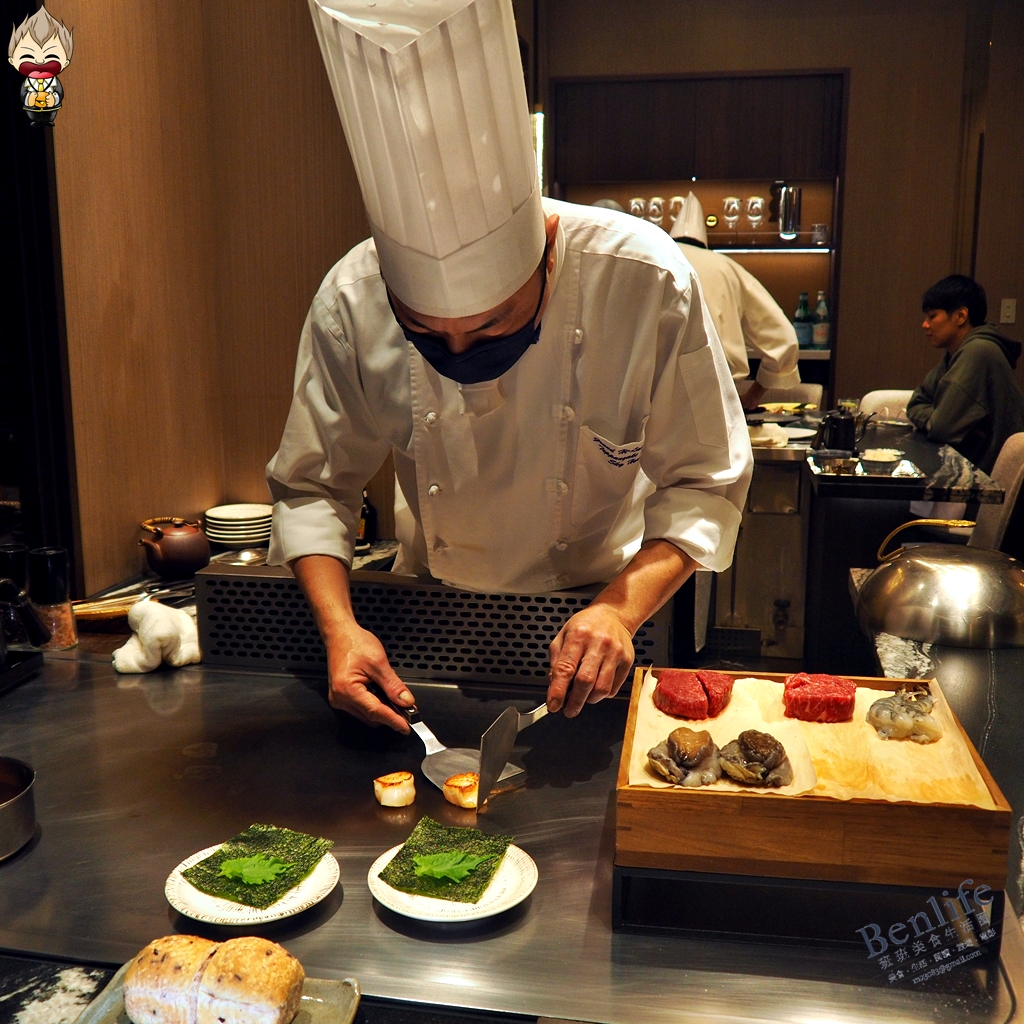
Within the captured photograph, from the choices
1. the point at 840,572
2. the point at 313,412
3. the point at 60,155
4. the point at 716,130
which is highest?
the point at 716,130

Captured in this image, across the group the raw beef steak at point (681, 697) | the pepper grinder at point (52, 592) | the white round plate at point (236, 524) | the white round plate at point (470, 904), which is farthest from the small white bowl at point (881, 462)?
the white round plate at point (470, 904)

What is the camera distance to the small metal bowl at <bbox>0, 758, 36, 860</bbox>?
1076mm

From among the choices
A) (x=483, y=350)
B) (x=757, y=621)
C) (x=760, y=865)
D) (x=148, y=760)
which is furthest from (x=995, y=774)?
(x=757, y=621)

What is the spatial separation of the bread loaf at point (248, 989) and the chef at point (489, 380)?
0.51m

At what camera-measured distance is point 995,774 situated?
1322 mm

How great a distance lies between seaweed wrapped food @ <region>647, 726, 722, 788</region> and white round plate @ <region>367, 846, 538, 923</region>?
17 cm

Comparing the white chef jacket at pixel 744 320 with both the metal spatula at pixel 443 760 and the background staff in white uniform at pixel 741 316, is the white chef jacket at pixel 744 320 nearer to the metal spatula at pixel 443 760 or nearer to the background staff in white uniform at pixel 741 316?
the background staff in white uniform at pixel 741 316

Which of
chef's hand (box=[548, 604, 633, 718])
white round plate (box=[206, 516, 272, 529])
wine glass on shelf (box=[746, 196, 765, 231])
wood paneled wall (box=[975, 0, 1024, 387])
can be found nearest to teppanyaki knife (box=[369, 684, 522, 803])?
chef's hand (box=[548, 604, 633, 718])

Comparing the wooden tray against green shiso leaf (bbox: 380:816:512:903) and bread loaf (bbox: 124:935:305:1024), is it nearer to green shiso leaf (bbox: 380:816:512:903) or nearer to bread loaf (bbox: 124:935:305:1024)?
green shiso leaf (bbox: 380:816:512:903)

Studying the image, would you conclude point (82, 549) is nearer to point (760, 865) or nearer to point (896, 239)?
point (760, 865)

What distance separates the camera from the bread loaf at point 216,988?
803mm

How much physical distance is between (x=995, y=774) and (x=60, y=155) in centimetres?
224

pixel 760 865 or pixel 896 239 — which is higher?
pixel 896 239

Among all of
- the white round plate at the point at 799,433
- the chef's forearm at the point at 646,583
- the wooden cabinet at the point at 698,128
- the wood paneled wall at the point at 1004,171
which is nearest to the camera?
the chef's forearm at the point at 646,583
